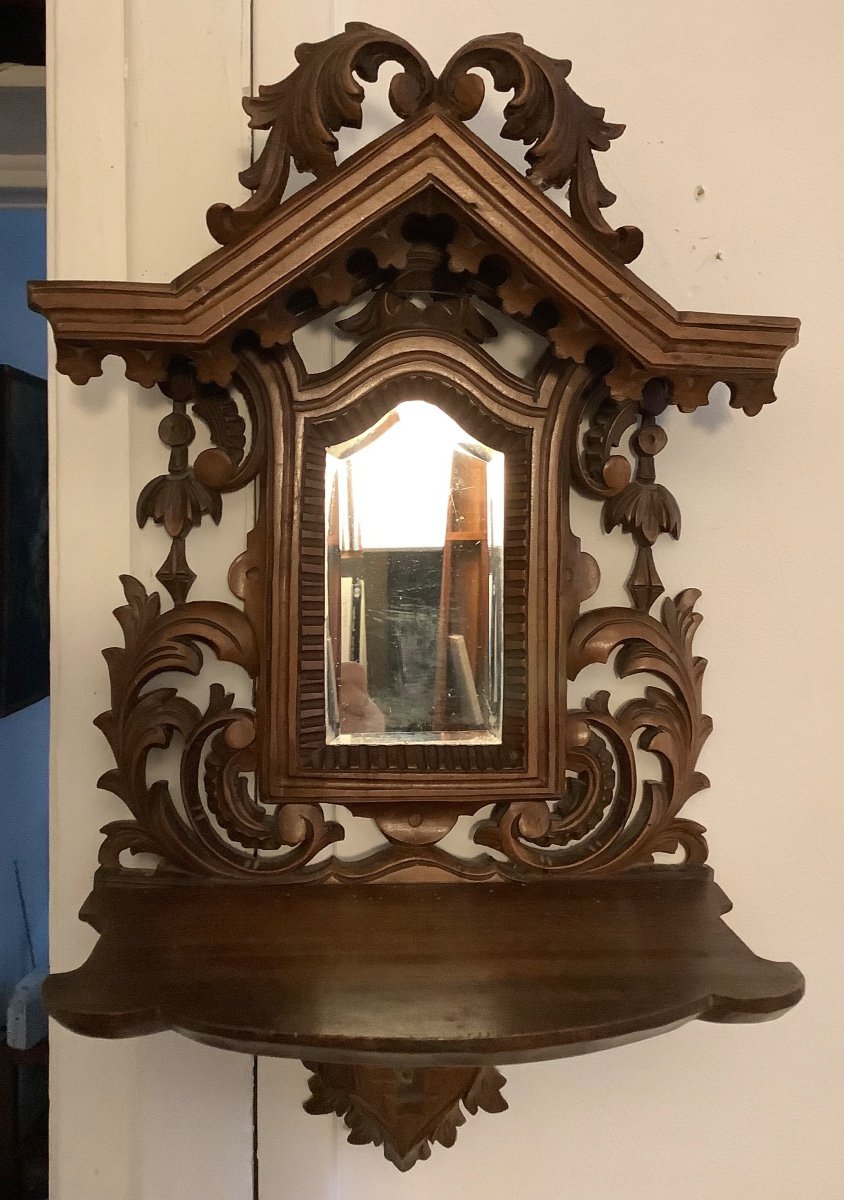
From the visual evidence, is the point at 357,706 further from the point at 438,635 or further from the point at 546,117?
the point at 546,117

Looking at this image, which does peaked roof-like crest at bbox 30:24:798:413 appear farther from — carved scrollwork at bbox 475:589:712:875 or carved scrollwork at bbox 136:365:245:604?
carved scrollwork at bbox 475:589:712:875

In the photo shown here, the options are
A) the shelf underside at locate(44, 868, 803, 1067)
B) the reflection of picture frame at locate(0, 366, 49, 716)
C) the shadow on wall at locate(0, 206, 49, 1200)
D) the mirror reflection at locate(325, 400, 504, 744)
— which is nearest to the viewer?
the shelf underside at locate(44, 868, 803, 1067)

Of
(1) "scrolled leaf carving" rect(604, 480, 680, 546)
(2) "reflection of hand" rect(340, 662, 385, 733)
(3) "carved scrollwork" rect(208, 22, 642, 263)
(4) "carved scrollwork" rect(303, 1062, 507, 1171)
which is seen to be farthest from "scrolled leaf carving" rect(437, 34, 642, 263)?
(4) "carved scrollwork" rect(303, 1062, 507, 1171)

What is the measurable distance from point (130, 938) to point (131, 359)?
1.04 feet

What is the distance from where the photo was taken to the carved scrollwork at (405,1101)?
518mm

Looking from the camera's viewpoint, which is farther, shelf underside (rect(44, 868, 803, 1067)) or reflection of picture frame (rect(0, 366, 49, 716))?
reflection of picture frame (rect(0, 366, 49, 716))

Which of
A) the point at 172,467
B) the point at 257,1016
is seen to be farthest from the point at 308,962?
the point at 172,467

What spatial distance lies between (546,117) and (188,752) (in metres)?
0.42

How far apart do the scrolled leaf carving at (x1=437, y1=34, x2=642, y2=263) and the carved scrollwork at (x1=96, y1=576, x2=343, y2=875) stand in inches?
12.2

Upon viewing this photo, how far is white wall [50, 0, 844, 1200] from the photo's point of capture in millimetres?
519

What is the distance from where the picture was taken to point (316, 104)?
438mm

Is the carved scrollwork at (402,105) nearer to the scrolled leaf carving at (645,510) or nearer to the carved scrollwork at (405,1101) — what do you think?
the scrolled leaf carving at (645,510)

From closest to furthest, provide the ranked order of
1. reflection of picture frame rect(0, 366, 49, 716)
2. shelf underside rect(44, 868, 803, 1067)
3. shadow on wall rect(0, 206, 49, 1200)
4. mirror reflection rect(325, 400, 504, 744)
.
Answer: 1. shelf underside rect(44, 868, 803, 1067)
2. mirror reflection rect(325, 400, 504, 744)
3. reflection of picture frame rect(0, 366, 49, 716)
4. shadow on wall rect(0, 206, 49, 1200)

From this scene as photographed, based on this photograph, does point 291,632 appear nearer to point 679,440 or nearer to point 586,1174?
point 679,440
